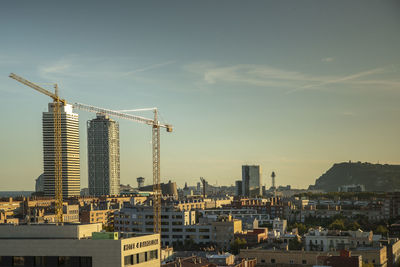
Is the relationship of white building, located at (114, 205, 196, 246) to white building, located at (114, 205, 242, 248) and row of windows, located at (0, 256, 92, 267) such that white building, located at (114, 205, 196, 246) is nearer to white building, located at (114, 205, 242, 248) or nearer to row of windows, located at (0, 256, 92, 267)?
white building, located at (114, 205, 242, 248)

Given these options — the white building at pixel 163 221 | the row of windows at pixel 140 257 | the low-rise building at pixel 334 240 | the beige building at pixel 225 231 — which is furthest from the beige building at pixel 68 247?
the white building at pixel 163 221

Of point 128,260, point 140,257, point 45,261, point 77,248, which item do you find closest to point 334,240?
point 140,257

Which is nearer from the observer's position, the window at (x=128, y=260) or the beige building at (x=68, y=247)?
the beige building at (x=68, y=247)

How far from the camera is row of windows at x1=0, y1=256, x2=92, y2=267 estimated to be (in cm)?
4275

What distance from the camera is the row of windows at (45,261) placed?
42750mm

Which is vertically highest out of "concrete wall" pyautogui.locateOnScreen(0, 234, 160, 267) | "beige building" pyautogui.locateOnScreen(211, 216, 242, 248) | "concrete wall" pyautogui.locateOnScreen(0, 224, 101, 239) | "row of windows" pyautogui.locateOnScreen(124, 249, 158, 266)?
"concrete wall" pyautogui.locateOnScreen(0, 224, 101, 239)

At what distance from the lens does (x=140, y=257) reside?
45000 mm

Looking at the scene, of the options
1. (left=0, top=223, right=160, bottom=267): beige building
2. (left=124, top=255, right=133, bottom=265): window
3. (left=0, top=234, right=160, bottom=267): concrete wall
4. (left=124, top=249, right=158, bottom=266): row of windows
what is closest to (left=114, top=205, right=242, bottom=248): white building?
(left=124, top=249, right=158, bottom=266): row of windows

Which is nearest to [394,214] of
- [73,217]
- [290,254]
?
[73,217]

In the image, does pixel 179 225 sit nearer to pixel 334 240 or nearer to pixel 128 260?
pixel 334 240

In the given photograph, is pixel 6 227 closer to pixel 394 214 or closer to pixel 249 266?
pixel 249 266

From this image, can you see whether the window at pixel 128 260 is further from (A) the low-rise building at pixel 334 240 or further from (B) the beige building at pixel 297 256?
(A) the low-rise building at pixel 334 240

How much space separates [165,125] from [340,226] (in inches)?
1947

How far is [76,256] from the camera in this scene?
4272 cm
